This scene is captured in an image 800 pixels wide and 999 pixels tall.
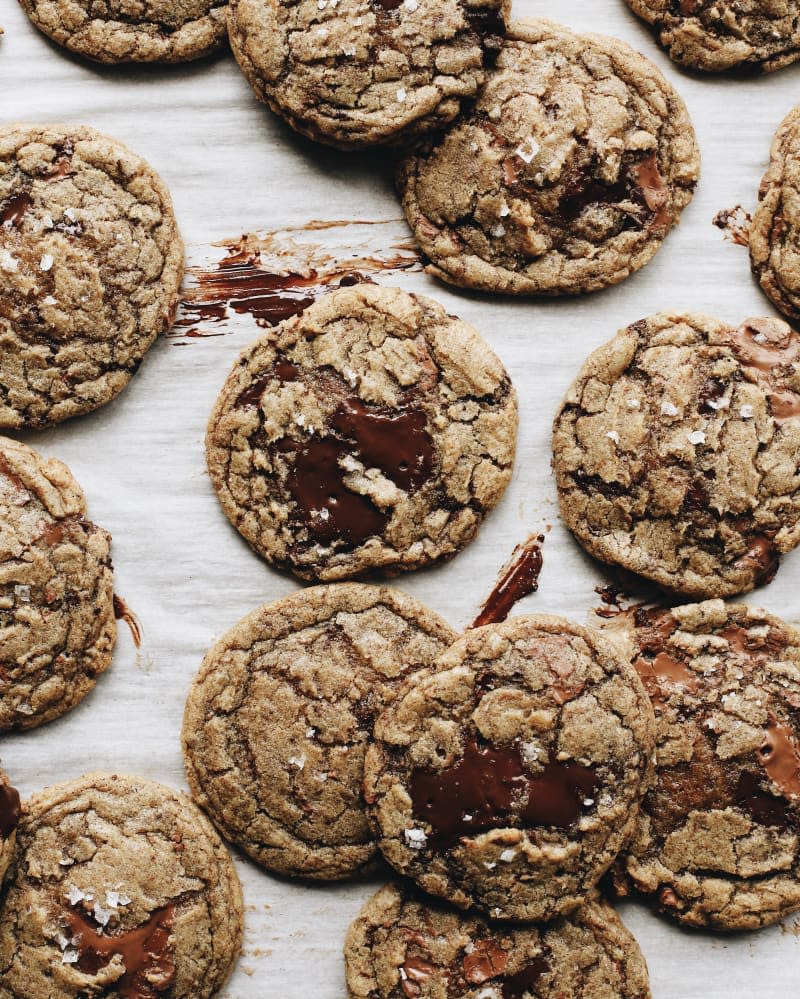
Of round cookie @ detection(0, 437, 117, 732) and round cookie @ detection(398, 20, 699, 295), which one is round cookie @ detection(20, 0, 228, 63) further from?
round cookie @ detection(0, 437, 117, 732)

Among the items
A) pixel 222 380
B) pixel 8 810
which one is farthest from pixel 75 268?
pixel 8 810

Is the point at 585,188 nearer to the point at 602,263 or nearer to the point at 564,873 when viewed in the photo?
the point at 602,263

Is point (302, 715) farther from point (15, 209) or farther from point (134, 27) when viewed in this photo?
point (134, 27)

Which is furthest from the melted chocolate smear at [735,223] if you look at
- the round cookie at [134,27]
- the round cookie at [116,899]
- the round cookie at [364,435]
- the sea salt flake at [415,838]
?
the round cookie at [116,899]

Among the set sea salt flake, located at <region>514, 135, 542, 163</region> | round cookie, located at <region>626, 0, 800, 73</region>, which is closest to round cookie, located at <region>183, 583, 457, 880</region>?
sea salt flake, located at <region>514, 135, 542, 163</region>

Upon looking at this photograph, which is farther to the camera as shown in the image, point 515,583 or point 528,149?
point 515,583

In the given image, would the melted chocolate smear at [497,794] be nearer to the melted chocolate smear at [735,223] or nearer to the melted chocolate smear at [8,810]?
the melted chocolate smear at [8,810]

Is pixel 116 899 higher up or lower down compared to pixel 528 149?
lower down
